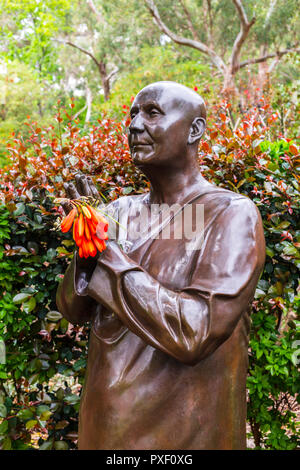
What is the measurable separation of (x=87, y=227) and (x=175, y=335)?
46 centimetres

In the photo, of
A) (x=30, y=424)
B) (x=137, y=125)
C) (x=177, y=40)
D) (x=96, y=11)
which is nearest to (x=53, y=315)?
(x=30, y=424)

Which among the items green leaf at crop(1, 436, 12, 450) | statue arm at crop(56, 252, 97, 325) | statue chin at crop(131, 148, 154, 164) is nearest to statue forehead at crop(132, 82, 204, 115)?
Answer: statue chin at crop(131, 148, 154, 164)

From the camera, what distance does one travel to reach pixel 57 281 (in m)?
3.23

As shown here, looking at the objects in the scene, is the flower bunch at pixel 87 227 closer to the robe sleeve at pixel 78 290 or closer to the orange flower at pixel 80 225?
the orange flower at pixel 80 225

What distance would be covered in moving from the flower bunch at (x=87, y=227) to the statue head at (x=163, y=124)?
1.07 feet

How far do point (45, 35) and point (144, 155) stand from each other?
19271mm

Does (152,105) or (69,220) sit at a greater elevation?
(152,105)

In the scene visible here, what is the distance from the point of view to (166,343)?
4.94ft

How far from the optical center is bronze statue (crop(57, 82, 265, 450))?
151cm

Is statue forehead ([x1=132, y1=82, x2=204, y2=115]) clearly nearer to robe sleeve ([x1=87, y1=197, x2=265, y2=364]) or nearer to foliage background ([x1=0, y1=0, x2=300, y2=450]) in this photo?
robe sleeve ([x1=87, y1=197, x2=265, y2=364])

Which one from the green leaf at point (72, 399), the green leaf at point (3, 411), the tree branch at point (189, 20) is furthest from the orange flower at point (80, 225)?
the tree branch at point (189, 20)

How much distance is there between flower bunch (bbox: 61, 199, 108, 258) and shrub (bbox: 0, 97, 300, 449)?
1485mm

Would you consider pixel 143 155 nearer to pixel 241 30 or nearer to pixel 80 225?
pixel 80 225
